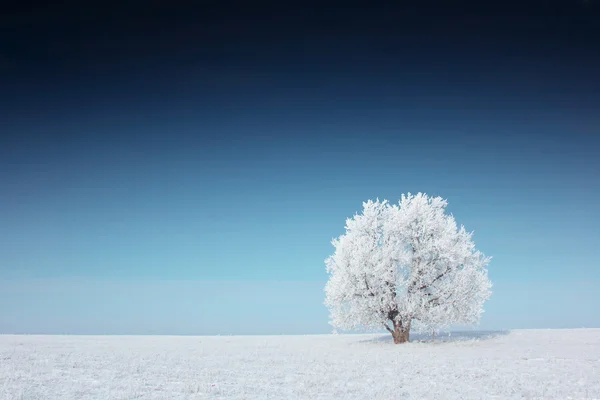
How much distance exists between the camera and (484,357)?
97.9ft

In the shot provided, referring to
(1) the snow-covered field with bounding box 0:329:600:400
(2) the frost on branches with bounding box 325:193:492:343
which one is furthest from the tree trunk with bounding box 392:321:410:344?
(1) the snow-covered field with bounding box 0:329:600:400

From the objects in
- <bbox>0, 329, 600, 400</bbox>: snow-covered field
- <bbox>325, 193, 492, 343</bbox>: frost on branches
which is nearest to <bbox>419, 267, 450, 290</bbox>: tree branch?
<bbox>325, 193, 492, 343</bbox>: frost on branches

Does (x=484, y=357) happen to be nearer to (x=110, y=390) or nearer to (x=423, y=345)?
(x=423, y=345)

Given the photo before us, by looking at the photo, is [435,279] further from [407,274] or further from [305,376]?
[305,376]

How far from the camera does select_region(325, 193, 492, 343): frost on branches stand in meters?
37.7

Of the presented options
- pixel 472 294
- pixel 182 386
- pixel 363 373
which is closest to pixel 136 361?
pixel 182 386

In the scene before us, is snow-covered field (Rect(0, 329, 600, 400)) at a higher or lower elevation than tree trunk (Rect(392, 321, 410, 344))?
lower

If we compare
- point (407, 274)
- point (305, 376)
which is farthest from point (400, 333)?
point (305, 376)

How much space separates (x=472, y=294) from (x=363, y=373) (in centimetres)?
1846

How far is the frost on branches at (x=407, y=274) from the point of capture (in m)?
37.7

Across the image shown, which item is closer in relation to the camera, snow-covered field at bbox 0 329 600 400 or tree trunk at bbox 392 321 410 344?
snow-covered field at bbox 0 329 600 400

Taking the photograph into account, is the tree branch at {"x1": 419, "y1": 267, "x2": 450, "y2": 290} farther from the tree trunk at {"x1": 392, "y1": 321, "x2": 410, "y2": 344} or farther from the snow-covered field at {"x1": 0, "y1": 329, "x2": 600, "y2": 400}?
the snow-covered field at {"x1": 0, "y1": 329, "x2": 600, "y2": 400}

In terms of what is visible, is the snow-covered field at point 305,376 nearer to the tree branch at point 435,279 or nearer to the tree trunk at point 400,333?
the tree trunk at point 400,333

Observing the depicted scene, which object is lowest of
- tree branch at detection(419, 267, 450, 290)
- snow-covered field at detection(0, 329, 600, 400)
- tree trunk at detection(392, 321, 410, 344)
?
snow-covered field at detection(0, 329, 600, 400)
